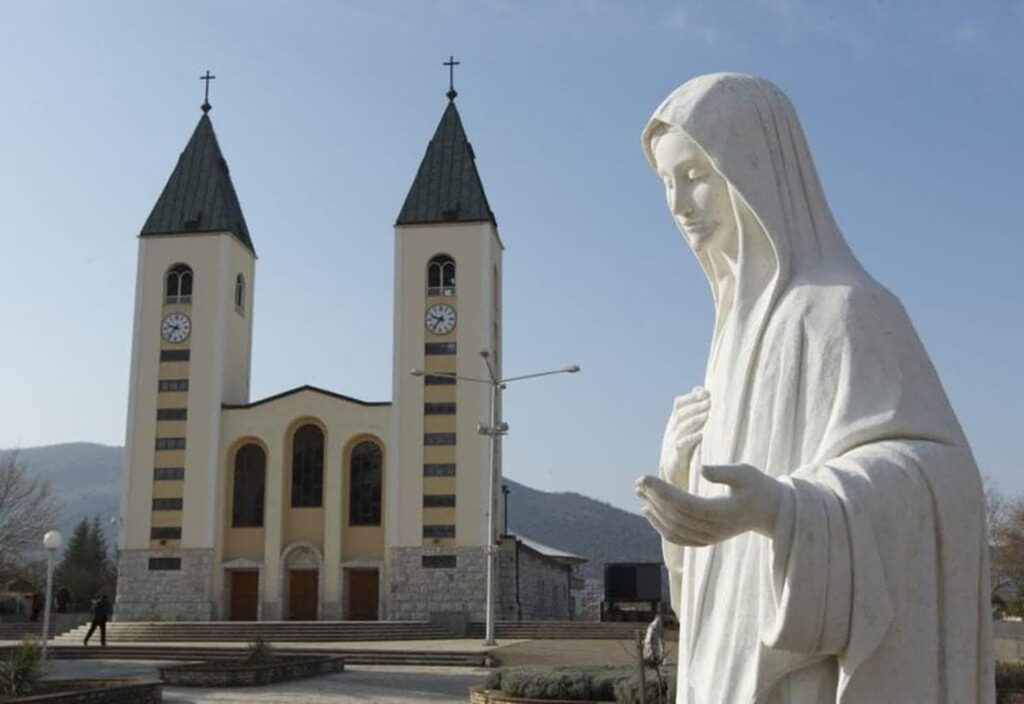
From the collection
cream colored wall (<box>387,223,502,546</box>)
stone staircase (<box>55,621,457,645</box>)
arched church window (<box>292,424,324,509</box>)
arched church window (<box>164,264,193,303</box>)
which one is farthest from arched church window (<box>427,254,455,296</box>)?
stone staircase (<box>55,621,457,645</box>)

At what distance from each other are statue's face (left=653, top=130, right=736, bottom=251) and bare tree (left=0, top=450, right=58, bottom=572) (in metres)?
45.5

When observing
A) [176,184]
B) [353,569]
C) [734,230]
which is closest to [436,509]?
[353,569]

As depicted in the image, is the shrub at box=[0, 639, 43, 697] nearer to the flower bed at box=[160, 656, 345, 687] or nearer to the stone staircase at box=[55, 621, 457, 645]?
the flower bed at box=[160, 656, 345, 687]

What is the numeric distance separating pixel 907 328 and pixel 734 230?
56 centimetres

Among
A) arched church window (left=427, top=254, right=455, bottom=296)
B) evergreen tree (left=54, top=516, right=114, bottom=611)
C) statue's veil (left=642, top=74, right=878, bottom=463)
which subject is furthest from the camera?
evergreen tree (left=54, top=516, right=114, bottom=611)

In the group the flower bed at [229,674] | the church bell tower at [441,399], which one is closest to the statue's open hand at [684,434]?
the flower bed at [229,674]

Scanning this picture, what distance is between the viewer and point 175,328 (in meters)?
48.4

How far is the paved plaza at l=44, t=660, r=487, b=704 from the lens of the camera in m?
19.2

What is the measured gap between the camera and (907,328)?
2.82 m

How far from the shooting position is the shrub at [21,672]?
16328 millimetres

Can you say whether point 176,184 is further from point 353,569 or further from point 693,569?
point 693,569

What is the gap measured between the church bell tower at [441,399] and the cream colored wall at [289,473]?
5.40 feet

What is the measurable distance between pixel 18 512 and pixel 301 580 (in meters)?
11.6

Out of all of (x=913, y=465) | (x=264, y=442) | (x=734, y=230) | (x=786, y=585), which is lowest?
(x=786, y=585)
